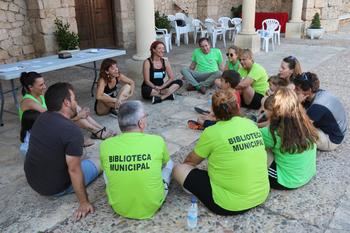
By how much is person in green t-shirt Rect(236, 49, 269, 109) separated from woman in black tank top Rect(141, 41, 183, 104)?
105 cm

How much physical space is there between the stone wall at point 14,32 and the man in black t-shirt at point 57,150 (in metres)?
5.37

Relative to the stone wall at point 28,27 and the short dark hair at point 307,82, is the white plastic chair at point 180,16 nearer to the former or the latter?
the stone wall at point 28,27

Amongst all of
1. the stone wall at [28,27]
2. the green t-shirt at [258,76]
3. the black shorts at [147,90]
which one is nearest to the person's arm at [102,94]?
the black shorts at [147,90]

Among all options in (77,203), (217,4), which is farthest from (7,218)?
(217,4)

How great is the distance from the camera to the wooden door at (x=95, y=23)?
28.4 ft

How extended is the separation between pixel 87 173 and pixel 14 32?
556 cm

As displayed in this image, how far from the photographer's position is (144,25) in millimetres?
5695

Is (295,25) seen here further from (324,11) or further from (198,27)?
(198,27)

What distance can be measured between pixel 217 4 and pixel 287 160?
10.0m

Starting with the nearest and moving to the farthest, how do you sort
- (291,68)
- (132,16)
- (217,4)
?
(291,68) → (132,16) → (217,4)

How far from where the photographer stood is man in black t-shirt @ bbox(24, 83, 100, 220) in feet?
7.48

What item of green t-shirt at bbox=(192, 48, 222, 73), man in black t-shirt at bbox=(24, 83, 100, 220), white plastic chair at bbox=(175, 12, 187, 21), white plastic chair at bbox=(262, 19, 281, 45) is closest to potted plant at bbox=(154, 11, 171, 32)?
white plastic chair at bbox=(175, 12, 187, 21)

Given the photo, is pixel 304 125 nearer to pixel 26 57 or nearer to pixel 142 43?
pixel 142 43

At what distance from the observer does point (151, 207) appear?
2301 mm
